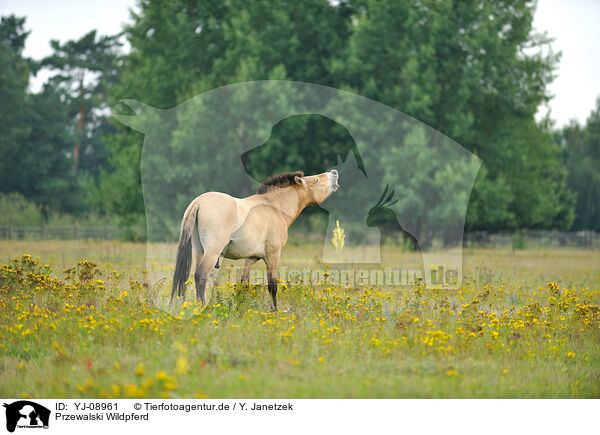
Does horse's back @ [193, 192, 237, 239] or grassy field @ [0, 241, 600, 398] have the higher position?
horse's back @ [193, 192, 237, 239]

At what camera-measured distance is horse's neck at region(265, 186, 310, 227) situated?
8188 mm

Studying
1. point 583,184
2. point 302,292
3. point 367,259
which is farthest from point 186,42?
point 583,184

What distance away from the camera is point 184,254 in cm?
700

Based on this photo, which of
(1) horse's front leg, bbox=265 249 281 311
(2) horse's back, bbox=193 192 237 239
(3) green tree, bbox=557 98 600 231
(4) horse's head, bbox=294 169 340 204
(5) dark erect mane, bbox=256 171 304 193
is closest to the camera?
(2) horse's back, bbox=193 192 237 239

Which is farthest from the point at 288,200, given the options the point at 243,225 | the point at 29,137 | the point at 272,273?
the point at 29,137

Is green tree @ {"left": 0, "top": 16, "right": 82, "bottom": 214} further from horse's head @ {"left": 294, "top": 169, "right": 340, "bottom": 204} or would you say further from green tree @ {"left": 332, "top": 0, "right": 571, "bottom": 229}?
horse's head @ {"left": 294, "top": 169, "right": 340, "bottom": 204}

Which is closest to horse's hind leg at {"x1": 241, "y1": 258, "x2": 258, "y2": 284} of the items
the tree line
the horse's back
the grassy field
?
the grassy field

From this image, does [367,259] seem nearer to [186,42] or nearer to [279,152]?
[279,152]

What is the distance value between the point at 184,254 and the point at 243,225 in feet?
3.16

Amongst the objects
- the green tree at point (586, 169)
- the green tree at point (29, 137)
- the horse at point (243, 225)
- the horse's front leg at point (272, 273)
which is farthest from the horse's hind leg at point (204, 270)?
the green tree at point (586, 169)
